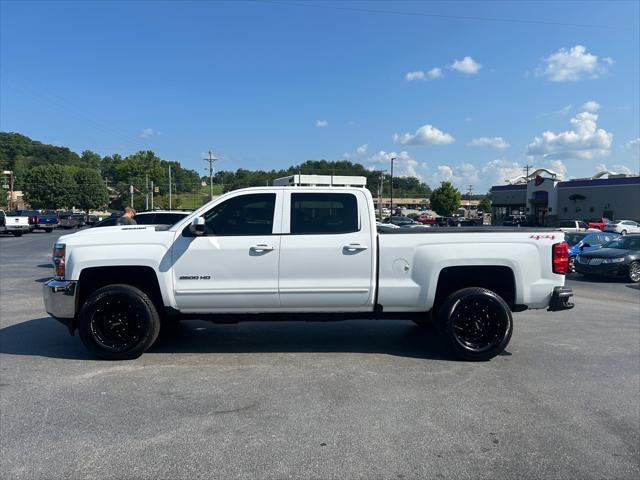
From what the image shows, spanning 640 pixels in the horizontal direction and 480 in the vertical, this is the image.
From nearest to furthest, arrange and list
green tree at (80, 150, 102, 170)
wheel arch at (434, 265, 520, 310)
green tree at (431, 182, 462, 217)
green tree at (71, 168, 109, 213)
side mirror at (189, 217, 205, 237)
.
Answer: side mirror at (189, 217, 205, 237), wheel arch at (434, 265, 520, 310), green tree at (431, 182, 462, 217), green tree at (71, 168, 109, 213), green tree at (80, 150, 102, 170)

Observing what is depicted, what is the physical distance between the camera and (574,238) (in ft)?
60.5

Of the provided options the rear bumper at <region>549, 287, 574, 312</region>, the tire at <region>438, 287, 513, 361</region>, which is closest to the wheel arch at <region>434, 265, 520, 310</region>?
the tire at <region>438, 287, 513, 361</region>

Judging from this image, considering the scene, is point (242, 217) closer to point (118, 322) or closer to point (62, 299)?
point (118, 322)

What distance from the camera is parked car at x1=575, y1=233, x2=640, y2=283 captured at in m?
14.9

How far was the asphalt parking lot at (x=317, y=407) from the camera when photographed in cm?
347

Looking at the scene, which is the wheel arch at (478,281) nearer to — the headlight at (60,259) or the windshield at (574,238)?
the headlight at (60,259)

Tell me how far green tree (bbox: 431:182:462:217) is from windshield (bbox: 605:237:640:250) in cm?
6605

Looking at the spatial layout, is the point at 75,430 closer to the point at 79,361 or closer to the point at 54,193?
the point at 79,361

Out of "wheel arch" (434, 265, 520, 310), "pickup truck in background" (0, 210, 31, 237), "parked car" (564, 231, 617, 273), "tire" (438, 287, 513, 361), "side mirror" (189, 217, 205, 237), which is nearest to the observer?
"side mirror" (189, 217, 205, 237)

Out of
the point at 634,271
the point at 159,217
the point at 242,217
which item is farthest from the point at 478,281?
the point at 634,271

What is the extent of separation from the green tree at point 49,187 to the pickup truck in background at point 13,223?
195ft

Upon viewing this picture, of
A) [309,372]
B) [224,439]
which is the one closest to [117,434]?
[224,439]

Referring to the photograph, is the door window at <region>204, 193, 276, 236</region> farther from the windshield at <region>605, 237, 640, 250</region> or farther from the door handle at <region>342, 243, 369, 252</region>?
the windshield at <region>605, 237, 640, 250</region>

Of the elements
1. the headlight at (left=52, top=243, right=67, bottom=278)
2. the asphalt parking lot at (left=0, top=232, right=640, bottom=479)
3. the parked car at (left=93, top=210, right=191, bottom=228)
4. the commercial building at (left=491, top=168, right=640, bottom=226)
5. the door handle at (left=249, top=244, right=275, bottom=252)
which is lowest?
the asphalt parking lot at (left=0, top=232, right=640, bottom=479)
